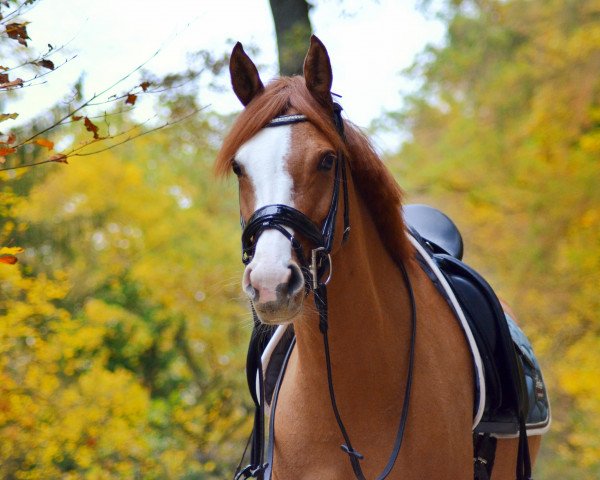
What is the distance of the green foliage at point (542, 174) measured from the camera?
12062 millimetres

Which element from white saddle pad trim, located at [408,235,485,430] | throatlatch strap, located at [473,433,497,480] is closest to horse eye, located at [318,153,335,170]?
white saddle pad trim, located at [408,235,485,430]

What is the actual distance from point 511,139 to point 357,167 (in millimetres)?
11322

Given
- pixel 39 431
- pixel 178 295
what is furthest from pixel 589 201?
pixel 39 431

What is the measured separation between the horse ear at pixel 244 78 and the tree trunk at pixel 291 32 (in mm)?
2962

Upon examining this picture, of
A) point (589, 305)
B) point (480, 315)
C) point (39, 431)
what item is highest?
point (480, 315)

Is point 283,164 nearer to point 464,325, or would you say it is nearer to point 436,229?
point 464,325

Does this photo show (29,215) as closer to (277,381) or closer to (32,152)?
(32,152)

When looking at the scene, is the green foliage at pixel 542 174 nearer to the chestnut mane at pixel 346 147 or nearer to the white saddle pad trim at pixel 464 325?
the white saddle pad trim at pixel 464 325

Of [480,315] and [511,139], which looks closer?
[480,315]

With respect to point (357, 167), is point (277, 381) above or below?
below

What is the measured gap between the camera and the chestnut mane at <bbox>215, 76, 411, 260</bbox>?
9.21ft

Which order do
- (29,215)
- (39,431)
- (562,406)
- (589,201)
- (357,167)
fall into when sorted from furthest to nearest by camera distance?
(562,406)
(589,201)
(29,215)
(39,431)
(357,167)

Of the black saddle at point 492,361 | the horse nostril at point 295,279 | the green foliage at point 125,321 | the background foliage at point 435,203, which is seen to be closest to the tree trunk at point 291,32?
the green foliage at point 125,321

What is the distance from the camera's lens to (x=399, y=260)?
3.23 metres
